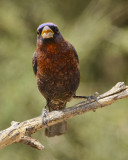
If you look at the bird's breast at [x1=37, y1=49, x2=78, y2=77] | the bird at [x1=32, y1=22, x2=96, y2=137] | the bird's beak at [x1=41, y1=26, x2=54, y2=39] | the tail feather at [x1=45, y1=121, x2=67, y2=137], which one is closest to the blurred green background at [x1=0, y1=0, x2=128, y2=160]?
the tail feather at [x1=45, y1=121, x2=67, y2=137]

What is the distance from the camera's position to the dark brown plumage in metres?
4.09

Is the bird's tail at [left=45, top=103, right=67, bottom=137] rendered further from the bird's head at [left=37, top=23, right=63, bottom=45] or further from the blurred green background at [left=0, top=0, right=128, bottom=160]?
the bird's head at [left=37, top=23, right=63, bottom=45]

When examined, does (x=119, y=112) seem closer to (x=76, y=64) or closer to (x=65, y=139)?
(x=65, y=139)

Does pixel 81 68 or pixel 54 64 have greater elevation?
pixel 81 68

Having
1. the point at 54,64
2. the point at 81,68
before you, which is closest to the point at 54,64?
the point at 54,64

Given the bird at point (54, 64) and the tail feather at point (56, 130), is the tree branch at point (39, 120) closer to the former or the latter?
the bird at point (54, 64)

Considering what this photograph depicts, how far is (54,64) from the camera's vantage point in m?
4.14

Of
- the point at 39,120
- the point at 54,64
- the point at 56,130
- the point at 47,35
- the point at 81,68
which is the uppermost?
the point at 81,68

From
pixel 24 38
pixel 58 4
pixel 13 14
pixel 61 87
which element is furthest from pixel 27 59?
pixel 61 87

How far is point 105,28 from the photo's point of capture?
6.77 m

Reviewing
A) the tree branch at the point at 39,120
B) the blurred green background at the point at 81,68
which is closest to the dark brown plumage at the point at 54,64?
the tree branch at the point at 39,120

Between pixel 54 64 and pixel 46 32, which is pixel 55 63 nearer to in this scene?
pixel 54 64

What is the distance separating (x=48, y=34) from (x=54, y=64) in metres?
0.39

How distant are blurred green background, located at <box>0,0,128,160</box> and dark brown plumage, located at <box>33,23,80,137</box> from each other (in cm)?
151
